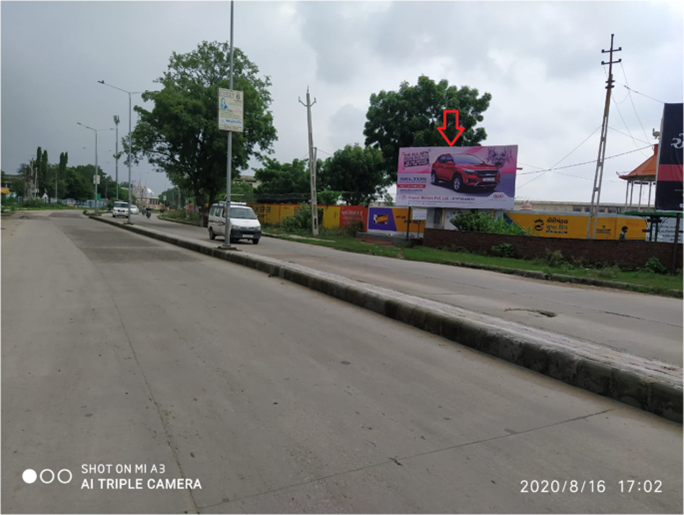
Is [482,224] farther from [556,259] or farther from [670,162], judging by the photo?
[670,162]

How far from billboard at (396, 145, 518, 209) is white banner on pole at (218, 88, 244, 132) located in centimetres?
1383

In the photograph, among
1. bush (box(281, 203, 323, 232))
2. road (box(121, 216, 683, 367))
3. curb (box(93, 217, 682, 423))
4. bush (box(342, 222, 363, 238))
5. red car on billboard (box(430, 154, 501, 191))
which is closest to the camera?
curb (box(93, 217, 682, 423))

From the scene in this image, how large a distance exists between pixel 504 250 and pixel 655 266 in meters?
5.48

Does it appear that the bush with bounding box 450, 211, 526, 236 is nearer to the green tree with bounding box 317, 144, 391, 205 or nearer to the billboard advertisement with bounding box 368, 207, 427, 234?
the billboard advertisement with bounding box 368, 207, 427, 234

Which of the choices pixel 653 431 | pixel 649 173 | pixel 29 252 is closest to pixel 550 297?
pixel 653 431

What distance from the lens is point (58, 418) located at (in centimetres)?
344

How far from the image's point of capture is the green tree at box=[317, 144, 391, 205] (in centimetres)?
4659

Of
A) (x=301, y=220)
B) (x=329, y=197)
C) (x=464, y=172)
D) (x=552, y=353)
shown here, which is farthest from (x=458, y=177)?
(x=552, y=353)

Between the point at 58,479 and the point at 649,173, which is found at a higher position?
the point at 649,173

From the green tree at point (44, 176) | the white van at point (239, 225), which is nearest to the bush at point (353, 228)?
the white van at point (239, 225)

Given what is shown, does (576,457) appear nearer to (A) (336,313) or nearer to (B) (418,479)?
(B) (418,479)

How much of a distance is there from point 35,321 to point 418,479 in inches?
211

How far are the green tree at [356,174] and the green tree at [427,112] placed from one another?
218 inches

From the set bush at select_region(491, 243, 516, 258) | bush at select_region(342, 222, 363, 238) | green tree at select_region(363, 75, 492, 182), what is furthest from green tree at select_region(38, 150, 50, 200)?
bush at select_region(491, 243, 516, 258)
